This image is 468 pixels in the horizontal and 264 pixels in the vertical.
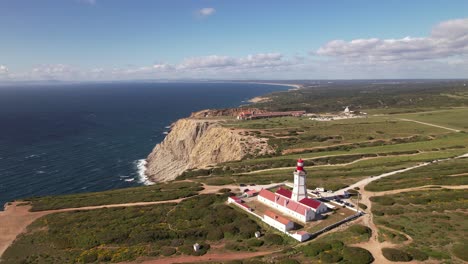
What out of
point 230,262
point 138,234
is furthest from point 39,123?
point 230,262

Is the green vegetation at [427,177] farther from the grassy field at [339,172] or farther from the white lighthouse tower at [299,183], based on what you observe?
the white lighthouse tower at [299,183]

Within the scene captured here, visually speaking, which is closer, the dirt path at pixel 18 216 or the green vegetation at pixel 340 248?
the green vegetation at pixel 340 248

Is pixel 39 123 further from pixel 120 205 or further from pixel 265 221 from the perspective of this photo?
pixel 265 221

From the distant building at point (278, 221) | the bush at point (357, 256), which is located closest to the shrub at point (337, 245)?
the bush at point (357, 256)

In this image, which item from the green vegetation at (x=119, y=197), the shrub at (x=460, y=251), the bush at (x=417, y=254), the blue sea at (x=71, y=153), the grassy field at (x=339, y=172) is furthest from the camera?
the blue sea at (x=71, y=153)

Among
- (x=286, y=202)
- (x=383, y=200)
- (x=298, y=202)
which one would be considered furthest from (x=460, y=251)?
(x=286, y=202)
